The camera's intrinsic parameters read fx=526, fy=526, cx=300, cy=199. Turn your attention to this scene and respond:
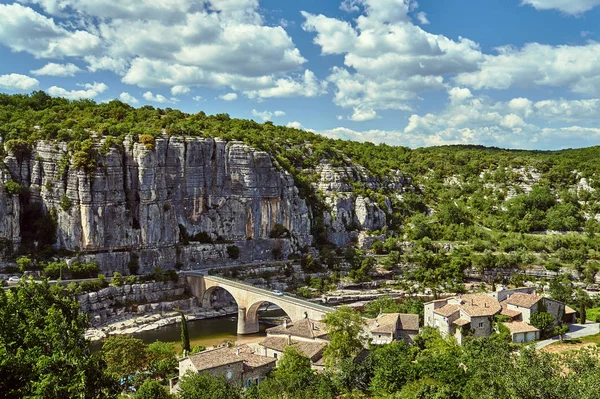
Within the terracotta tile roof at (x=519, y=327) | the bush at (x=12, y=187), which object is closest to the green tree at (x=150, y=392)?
the terracotta tile roof at (x=519, y=327)

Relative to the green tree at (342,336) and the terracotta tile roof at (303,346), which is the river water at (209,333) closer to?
the terracotta tile roof at (303,346)

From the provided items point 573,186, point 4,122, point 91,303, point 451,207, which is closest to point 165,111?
point 4,122

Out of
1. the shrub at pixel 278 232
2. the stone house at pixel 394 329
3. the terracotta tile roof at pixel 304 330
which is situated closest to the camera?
the stone house at pixel 394 329

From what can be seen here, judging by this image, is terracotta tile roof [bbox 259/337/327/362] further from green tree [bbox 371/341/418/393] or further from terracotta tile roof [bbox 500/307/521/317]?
terracotta tile roof [bbox 500/307/521/317]

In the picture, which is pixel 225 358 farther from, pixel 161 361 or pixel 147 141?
pixel 147 141

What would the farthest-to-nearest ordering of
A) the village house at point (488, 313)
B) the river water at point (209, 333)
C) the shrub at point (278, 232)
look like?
the shrub at point (278, 232), the river water at point (209, 333), the village house at point (488, 313)

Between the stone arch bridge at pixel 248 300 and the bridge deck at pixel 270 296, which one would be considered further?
the stone arch bridge at pixel 248 300
